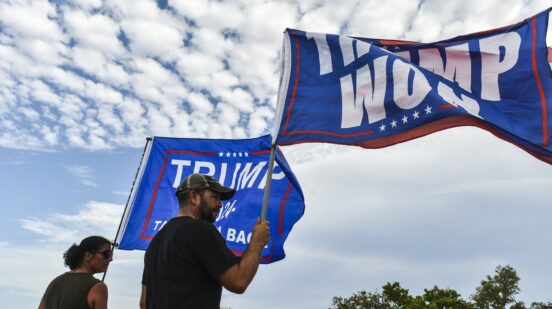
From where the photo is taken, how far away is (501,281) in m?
64.6

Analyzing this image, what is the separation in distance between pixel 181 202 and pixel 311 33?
3.44 meters

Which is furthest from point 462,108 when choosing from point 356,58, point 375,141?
point 356,58

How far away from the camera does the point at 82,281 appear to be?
16.6 ft

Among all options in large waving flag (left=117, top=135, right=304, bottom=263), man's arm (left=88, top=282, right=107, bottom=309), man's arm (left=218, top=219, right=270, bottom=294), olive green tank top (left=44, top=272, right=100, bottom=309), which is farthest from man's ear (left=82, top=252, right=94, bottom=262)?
large waving flag (left=117, top=135, right=304, bottom=263)

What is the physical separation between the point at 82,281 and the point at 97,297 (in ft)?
0.86

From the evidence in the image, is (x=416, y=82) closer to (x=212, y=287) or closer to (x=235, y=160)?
(x=212, y=287)

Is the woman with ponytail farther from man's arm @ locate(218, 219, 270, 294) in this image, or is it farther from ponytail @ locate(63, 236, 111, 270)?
man's arm @ locate(218, 219, 270, 294)

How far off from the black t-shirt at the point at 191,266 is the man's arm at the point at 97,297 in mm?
1676

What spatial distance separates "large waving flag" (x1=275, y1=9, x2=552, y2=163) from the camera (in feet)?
17.9

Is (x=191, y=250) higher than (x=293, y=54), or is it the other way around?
(x=293, y=54)

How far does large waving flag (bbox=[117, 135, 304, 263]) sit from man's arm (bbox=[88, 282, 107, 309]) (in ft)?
13.1

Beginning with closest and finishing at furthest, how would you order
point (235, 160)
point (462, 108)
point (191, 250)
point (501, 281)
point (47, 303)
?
point (191, 250) < point (47, 303) < point (462, 108) < point (235, 160) < point (501, 281)

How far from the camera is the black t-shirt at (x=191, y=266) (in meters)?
3.33

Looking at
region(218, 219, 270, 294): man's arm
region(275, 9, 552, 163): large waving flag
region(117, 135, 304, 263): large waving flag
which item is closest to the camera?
region(218, 219, 270, 294): man's arm
